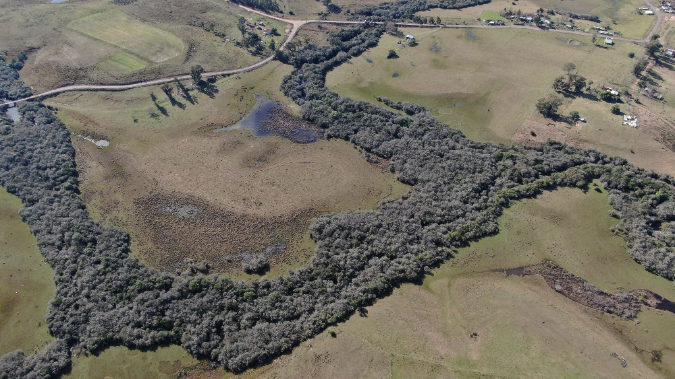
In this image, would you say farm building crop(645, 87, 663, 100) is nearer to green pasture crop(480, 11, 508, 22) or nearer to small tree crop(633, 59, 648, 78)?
small tree crop(633, 59, 648, 78)

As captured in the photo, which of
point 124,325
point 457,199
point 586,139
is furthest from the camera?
point 586,139

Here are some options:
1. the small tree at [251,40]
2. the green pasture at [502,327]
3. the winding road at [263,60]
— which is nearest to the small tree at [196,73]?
the winding road at [263,60]

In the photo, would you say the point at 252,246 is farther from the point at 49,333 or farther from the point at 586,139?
the point at 586,139

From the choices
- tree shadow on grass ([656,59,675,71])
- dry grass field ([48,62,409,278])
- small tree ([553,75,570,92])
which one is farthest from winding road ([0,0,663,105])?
small tree ([553,75,570,92])

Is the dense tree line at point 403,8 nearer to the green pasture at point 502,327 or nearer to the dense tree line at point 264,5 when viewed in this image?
the dense tree line at point 264,5

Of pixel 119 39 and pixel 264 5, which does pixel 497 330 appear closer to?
pixel 264 5

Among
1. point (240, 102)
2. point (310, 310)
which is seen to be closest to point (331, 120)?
point (240, 102)
